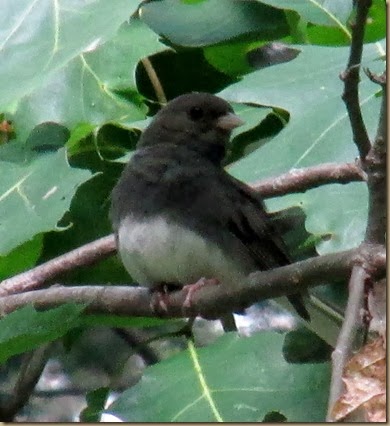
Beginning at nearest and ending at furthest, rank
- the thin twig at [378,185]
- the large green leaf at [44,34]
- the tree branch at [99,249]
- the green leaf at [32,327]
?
the thin twig at [378,185] → the green leaf at [32,327] → the large green leaf at [44,34] → the tree branch at [99,249]

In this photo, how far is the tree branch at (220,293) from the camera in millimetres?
1282

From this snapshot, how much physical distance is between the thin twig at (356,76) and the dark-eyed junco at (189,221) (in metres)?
0.87

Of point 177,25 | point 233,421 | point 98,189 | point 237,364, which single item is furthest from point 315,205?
point 98,189

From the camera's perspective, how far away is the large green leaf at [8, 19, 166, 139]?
1.96 meters

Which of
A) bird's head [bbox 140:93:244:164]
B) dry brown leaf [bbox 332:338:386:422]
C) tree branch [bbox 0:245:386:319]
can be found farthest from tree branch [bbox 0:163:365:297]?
dry brown leaf [bbox 332:338:386:422]

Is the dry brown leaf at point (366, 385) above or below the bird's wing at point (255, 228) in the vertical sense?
above

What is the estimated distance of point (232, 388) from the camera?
1.62m

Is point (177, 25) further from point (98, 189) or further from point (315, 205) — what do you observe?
point (315, 205)

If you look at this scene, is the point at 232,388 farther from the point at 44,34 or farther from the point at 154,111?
the point at 154,111

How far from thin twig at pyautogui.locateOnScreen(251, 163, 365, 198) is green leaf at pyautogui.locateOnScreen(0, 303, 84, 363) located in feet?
1.85

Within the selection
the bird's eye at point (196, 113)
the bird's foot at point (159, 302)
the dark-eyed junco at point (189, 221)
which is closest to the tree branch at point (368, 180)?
the bird's foot at point (159, 302)

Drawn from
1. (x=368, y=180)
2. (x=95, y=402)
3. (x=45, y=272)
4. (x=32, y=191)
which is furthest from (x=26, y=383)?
(x=368, y=180)

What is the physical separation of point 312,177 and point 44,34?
0.58 m

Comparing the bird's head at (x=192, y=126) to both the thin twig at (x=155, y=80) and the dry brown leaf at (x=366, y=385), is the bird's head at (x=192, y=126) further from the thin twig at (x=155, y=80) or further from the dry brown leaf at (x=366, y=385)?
the dry brown leaf at (x=366, y=385)
